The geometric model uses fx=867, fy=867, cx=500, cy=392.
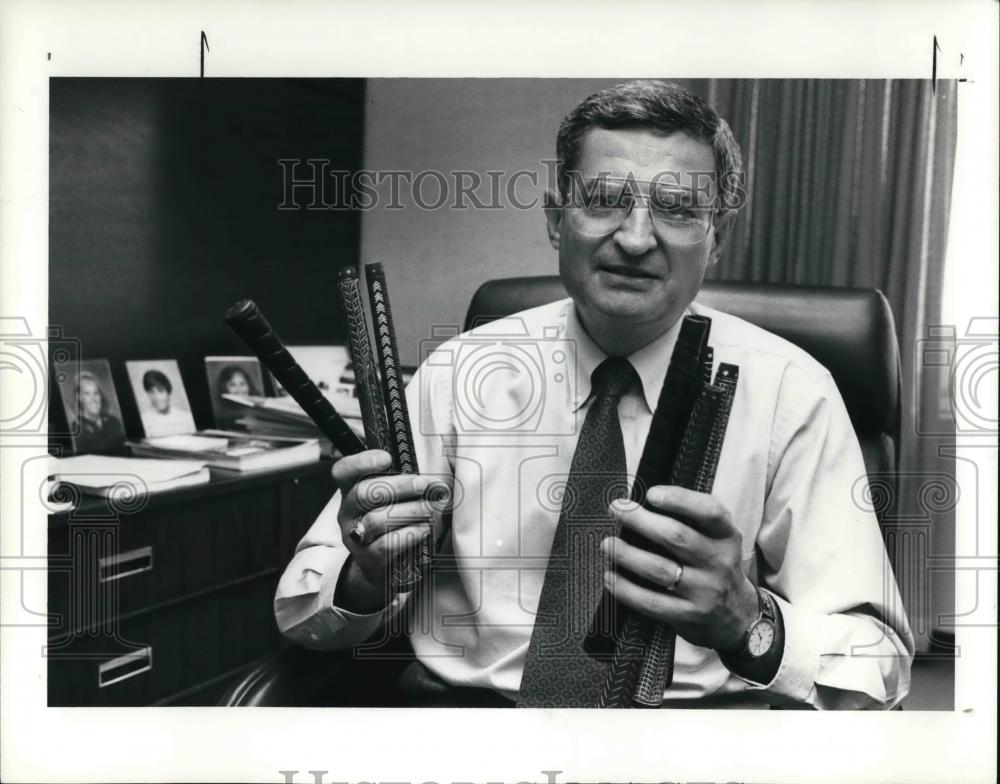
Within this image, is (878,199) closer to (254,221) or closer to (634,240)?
(634,240)

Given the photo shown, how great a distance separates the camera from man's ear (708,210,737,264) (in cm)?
100

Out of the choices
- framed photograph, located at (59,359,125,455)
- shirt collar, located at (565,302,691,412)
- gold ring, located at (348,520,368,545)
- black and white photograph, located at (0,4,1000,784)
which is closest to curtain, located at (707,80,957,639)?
black and white photograph, located at (0,4,1000,784)

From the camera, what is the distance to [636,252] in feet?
3.15

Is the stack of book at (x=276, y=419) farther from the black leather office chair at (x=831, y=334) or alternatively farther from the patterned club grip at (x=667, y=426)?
the patterned club grip at (x=667, y=426)

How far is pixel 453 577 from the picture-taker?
3.36 feet

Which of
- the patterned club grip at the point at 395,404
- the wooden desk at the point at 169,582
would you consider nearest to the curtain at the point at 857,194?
the patterned club grip at the point at 395,404

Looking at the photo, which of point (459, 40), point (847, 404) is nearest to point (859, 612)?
point (847, 404)

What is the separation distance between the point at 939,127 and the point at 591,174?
1.40 ft

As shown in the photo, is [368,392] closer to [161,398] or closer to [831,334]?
[161,398]

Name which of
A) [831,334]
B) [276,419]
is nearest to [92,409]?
[276,419]

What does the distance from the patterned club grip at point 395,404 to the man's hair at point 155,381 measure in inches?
12.0

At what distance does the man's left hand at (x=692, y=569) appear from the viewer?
3.03ft

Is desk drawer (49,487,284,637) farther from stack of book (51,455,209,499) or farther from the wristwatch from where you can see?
the wristwatch

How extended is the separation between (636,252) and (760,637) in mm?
449
